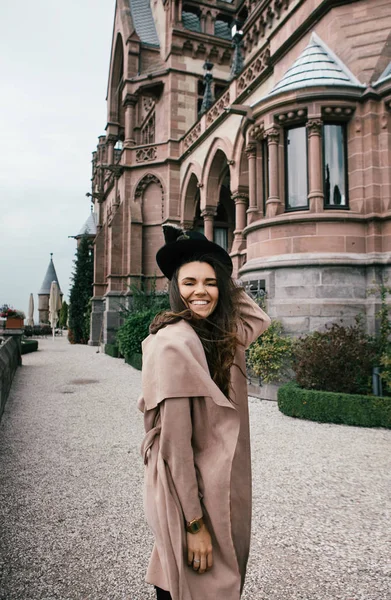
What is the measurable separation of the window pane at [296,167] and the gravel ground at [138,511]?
4.77 metres

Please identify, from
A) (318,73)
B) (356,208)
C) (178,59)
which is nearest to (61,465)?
(356,208)

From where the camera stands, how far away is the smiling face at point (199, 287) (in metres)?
1.59

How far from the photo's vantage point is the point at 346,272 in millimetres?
8156

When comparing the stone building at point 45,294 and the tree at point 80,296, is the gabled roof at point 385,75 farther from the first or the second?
the stone building at point 45,294

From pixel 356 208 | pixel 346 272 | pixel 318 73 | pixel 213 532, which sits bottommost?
pixel 213 532

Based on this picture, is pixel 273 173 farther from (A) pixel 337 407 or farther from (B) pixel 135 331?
(B) pixel 135 331

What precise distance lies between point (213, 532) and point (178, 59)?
21.1 metres

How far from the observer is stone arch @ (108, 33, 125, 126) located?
25172mm

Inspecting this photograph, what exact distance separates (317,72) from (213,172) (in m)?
7.06

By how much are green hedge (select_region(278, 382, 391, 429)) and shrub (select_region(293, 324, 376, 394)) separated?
1.13ft

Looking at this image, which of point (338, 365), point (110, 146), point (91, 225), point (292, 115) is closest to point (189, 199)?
point (292, 115)

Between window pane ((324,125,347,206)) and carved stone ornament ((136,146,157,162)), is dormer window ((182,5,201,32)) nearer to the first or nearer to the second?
carved stone ornament ((136,146,157,162))

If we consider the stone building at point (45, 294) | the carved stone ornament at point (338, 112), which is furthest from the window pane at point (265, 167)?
the stone building at point (45, 294)

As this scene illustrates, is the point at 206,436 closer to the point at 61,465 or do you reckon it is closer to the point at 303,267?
the point at 61,465
